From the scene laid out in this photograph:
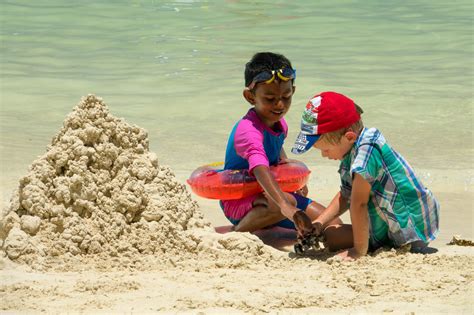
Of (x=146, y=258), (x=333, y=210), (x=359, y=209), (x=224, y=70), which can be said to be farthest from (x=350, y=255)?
(x=224, y=70)

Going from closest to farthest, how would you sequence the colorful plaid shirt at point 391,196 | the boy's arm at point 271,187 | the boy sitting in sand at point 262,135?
the colorful plaid shirt at point 391,196 < the boy's arm at point 271,187 < the boy sitting in sand at point 262,135

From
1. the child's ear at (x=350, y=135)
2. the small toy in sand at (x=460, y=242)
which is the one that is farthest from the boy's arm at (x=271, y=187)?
the small toy in sand at (x=460, y=242)

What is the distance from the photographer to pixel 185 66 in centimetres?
1124

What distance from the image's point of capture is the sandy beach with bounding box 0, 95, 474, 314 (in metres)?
3.51

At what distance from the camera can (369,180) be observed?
4.27 metres

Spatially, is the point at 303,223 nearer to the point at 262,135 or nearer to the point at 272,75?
the point at 262,135

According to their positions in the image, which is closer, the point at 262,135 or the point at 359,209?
the point at 359,209

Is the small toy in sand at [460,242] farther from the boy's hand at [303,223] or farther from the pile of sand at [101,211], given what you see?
the pile of sand at [101,211]

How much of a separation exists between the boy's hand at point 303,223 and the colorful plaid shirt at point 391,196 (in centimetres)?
31

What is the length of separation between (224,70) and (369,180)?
270 inches

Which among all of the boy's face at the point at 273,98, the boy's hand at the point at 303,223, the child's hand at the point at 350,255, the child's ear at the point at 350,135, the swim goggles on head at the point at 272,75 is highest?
the swim goggles on head at the point at 272,75

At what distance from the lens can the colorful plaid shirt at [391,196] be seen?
432 centimetres

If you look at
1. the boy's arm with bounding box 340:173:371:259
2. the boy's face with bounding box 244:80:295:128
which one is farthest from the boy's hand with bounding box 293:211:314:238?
the boy's face with bounding box 244:80:295:128

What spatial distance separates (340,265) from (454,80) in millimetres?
6768
